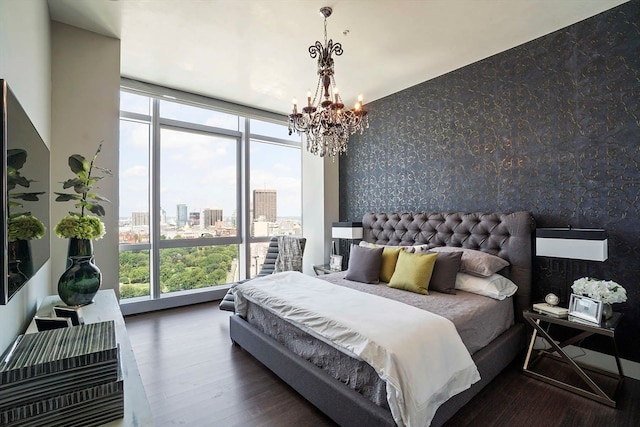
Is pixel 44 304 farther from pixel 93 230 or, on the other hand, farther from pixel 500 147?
pixel 500 147

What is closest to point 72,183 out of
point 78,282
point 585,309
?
point 78,282

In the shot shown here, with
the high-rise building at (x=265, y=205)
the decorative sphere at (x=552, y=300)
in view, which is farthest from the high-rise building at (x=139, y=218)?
the decorative sphere at (x=552, y=300)

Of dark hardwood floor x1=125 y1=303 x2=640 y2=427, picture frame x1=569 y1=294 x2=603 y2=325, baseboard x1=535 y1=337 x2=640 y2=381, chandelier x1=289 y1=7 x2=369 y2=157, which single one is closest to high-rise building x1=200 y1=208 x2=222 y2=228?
dark hardwood floor x1=125 y1=303 x2=640 y2=427

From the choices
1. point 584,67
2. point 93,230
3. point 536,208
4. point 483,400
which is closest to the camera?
point 93,230

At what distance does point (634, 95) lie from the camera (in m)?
2.35

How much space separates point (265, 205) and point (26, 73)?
3.56 m

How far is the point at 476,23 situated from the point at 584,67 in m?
1.03

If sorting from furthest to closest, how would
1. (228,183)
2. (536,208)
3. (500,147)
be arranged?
(228,183), (500,147), (536,208)

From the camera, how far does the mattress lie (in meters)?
1.69

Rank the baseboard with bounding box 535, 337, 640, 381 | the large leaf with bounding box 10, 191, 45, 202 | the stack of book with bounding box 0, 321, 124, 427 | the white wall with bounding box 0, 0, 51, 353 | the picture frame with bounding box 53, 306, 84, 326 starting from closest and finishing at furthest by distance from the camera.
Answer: the stack of book with bounding box 0, 321, 124, 427
the large leaf with bounding box 10, 191, 45, 202
the white wall with bounding box 0, 0, 51, 353
the picture frame with bounding box 53, 306, 84, 326
the baseboard with bounding box 535, 337, 640, 381

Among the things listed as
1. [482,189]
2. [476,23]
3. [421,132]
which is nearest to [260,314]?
[482,189]

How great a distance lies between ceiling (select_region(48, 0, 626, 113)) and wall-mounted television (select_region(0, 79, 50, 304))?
1.88 metres

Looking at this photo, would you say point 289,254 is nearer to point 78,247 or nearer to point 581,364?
point 78,247

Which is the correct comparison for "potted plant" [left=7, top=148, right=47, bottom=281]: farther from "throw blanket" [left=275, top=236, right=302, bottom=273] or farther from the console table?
"throw blanket" [left=275, top=236, right=302, bottom=273]
